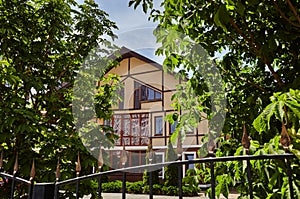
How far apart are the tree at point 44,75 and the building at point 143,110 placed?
22.1 ft

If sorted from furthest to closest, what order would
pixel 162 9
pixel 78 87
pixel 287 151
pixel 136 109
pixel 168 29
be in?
pixel 136 109, pixel 78 87, pixel 162 9, pixel 168 29, pixel 287 151

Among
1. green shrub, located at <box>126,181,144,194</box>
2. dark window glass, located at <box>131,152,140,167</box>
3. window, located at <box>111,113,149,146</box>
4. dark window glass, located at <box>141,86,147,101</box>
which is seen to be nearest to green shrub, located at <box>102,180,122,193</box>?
green shrub, located at <box>126,181,144,194</box>

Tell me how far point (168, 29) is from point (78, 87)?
70.9 inches

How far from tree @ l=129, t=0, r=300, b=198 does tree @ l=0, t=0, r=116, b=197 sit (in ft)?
4.45

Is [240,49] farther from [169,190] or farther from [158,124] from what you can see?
[158,124]

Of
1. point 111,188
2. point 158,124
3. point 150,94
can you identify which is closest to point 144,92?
point 150,94

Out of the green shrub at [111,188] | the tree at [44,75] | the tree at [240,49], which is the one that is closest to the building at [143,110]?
the green shrub at [111,188]

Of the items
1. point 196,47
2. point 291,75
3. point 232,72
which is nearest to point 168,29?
point 196,47

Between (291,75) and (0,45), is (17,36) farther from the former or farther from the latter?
(291,75)

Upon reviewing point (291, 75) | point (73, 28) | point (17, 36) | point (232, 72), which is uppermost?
point (73, 28)

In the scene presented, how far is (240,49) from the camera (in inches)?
89.0

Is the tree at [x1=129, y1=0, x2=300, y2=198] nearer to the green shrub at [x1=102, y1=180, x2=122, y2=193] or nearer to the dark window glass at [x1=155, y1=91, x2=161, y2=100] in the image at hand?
the dark window glass at [x1=155, y1=91, x2=161, y2=100]

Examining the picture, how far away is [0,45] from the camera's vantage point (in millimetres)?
2904

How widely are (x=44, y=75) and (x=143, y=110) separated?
898cm
